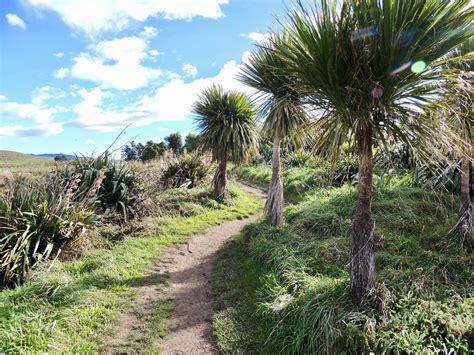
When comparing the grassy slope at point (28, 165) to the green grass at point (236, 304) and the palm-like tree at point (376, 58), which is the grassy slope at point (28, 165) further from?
the palm-like tree at point (376, 58)

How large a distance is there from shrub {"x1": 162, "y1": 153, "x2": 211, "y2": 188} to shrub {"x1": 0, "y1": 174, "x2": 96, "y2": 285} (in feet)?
17.1

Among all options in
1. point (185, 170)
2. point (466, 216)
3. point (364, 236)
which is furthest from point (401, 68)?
point (185, 170)

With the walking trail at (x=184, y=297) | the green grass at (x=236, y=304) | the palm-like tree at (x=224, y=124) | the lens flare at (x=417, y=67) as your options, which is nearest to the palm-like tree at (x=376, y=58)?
the lens flare at (x=417, y=67)

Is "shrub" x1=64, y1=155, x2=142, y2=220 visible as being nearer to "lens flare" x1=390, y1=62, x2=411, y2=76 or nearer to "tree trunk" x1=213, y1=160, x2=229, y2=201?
"tree trunk" x1=213, y1=160, x2=229, y2=201

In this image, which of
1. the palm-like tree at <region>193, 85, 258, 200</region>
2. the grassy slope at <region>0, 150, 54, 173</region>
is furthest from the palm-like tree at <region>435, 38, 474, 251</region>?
the grassy slope at <region>0, 150, 54, 173</region>

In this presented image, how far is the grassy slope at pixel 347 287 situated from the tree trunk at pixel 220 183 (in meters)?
3.52

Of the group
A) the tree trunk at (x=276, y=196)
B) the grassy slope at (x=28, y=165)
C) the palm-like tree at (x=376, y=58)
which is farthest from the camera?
the grassy slope at (x=28, y=165)

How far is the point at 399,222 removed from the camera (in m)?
5.66

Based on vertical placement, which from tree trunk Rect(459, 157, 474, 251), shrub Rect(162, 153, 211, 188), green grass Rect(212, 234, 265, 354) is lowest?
green grass Rect(212, 234, 265, 354)

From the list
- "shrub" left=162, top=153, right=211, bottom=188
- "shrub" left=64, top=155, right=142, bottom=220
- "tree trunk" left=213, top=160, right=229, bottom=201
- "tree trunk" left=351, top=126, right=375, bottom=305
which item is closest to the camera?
"tree trunk" left=351, top=126, right=375, bottom=305

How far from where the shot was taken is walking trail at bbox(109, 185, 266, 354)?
3562 mm

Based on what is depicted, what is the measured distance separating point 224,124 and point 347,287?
6403 millimetres

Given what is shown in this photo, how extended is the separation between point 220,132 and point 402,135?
6700 millimetres

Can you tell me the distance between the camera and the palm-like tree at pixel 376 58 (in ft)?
8.57
